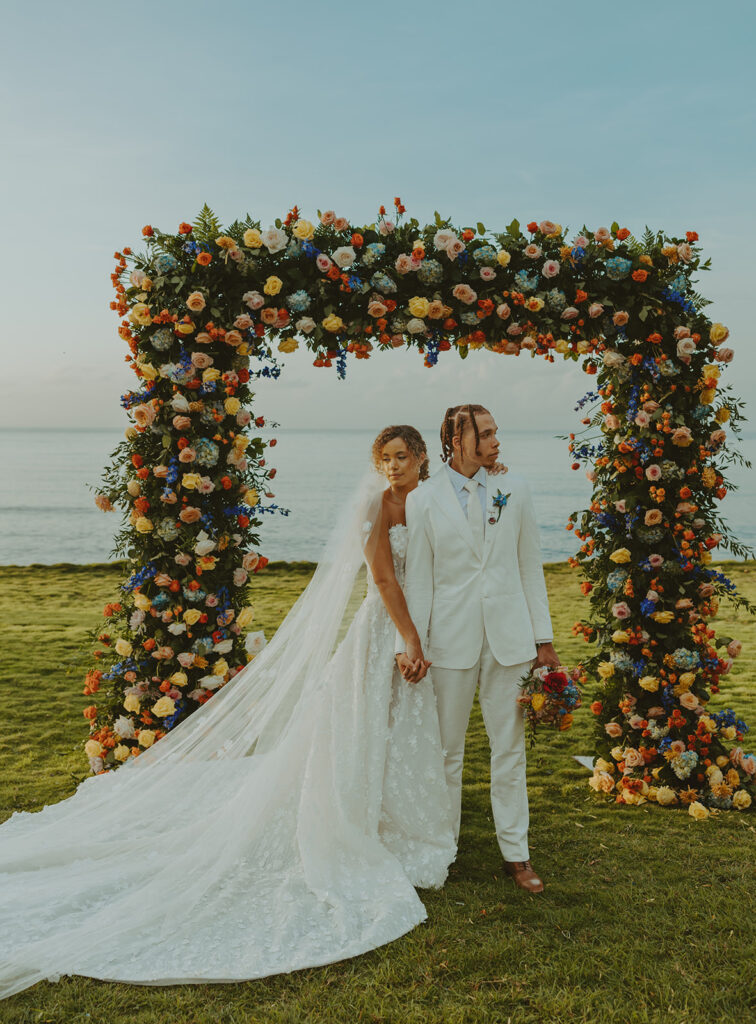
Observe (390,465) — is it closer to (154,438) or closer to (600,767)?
(154,438)

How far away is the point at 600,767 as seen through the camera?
5309mm

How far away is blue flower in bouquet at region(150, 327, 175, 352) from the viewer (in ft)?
15.9

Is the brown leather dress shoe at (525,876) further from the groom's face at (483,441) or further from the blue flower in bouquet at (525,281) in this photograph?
the blue flower in bouquet at (525,281)

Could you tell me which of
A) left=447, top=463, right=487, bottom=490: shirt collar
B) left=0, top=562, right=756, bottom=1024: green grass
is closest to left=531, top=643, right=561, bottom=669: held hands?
left=447, top=463, right=487, bottom=490: shirt collar

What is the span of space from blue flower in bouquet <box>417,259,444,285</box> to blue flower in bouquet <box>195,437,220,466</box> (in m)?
1.59

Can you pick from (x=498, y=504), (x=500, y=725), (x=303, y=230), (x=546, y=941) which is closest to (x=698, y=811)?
(x=500, y=725)

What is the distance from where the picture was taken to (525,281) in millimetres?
5031

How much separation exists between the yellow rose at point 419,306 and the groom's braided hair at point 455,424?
124 cm

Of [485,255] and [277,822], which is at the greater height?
[485,255]

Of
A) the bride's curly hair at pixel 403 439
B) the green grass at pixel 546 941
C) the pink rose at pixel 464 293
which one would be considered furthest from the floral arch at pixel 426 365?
the bride's curly hair at pixel 403 439

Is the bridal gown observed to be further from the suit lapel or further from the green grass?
the suit lapel

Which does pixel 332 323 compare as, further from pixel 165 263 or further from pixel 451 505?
pixel 451 505

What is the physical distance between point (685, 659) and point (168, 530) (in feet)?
10.5

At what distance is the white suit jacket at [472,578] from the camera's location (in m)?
3.67
